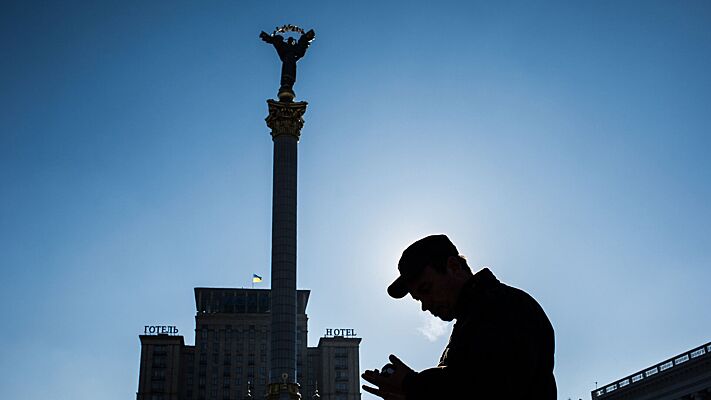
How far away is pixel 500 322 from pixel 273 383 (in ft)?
176

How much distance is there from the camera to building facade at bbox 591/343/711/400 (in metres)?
47.9

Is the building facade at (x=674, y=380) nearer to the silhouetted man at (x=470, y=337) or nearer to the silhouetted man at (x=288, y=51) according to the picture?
the silhouetted man at (x=288, y=51)

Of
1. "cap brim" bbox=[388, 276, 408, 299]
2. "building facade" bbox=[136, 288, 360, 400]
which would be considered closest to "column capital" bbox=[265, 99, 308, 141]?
"cap brim" bbox=[388, 276, 408, 299]

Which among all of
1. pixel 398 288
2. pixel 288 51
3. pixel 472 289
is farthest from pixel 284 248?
pixel 472 289

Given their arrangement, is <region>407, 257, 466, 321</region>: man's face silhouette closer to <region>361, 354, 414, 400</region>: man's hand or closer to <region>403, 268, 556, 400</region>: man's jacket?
<region>403, 268, 556, 400</region>: man's jacket

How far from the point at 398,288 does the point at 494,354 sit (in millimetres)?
806

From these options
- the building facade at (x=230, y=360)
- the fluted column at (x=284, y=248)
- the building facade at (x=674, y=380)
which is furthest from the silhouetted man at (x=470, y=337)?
the building facade at (x=230, y=360)

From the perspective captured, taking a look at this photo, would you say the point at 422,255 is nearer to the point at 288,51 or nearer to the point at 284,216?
the point at 284,216

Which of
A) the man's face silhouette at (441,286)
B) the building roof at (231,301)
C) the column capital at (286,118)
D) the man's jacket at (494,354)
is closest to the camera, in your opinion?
the man's jacket at (494,354)

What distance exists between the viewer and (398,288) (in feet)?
13.9

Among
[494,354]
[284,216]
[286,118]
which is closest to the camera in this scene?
[494,354]

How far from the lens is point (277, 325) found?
5853 cm

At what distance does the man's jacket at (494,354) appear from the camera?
3527mm

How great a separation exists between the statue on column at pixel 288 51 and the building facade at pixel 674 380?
32003mm
